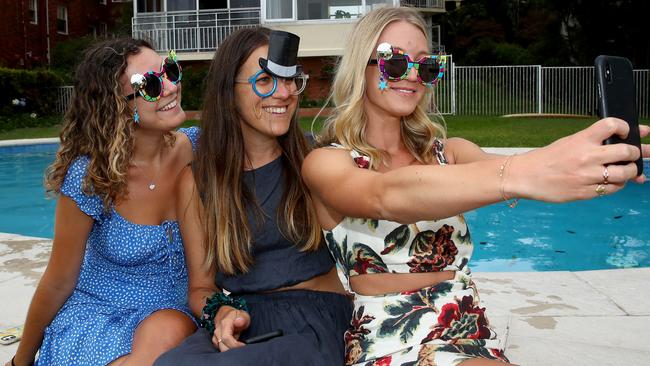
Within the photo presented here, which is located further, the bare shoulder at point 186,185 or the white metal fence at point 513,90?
the white metal fence at point 513,90

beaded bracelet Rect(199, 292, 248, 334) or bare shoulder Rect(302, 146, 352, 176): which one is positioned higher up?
bare shoulder Rect(302, 146, 352, 176)

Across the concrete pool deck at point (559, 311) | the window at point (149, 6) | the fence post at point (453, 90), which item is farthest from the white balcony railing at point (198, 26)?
the concrete pool deck at point (559, 311)

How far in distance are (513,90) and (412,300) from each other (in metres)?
21.6

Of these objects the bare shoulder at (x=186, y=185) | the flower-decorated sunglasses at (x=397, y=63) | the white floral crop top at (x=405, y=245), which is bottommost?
the white floral crop top at (x=405, y=245)

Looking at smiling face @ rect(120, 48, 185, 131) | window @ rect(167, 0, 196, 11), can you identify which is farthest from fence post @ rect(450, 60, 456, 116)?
smiling face @ rect(120, 48, 185, 131)

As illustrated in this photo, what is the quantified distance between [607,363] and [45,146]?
15333mm

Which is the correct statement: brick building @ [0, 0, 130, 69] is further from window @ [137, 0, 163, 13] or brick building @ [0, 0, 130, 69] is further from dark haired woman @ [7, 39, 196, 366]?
dark haired woman @ [7, 39, 196, 366]

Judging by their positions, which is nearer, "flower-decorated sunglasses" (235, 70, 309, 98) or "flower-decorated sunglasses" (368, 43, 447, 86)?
"flower-decorated sunglasses" (368, 43, 447, 86)

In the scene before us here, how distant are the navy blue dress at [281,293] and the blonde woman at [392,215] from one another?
3.8 inches

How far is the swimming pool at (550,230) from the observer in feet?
25.3

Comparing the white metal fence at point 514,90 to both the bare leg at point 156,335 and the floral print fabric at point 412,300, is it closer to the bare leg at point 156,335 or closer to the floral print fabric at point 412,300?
the bare leg at point 156,335

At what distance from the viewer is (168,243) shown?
2.90 metres

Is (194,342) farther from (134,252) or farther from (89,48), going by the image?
(89,48)

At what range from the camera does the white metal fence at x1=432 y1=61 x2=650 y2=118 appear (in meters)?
22.6
